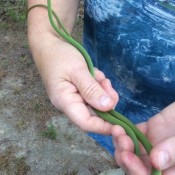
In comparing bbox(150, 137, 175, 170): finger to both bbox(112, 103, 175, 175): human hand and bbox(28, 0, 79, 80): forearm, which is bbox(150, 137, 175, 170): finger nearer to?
bbox(112, 103, 175, 175): human hand

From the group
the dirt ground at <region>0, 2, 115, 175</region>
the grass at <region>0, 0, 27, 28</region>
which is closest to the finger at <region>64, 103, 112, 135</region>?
the dirt ground at <region>0, 2, 115, 175</region>

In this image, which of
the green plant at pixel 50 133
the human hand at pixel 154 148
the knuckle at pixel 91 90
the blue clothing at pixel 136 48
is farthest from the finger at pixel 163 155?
the green plant at pixel 50 133

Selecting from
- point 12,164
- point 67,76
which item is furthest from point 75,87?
point 12,164

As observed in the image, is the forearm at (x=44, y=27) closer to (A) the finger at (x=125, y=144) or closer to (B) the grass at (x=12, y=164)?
(A) the finger at (x=125, y=144)

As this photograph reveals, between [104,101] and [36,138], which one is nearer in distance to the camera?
[104,101]

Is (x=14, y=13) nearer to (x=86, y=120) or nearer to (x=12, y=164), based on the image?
(x=12, y=164)

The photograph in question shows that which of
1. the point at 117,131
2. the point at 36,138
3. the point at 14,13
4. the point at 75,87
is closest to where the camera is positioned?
the point at 117,131

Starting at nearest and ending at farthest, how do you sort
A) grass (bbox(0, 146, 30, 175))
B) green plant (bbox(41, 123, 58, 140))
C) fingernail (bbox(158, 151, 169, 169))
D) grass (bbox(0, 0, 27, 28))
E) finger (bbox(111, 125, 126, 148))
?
fingernail (bbox(158, 151, 169, 169))
finger (bbox(111, 125, 126, 148))
grass (bbox(0, 146, 30, 175))
green plant (bbox(41, 123, 58, 140))
grass (bbox(0, 0, 27, 28))
